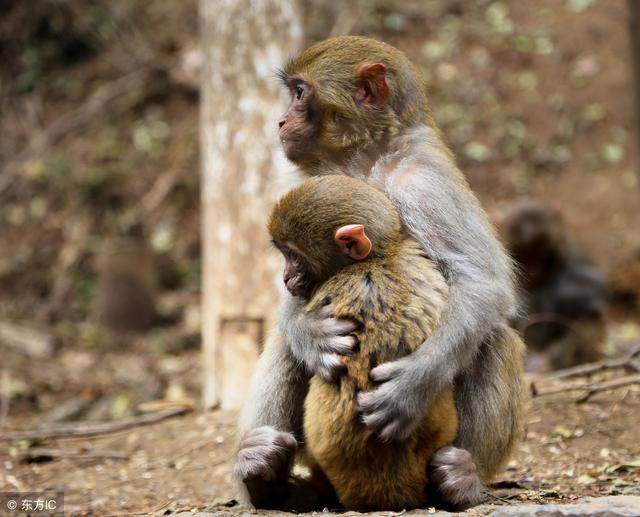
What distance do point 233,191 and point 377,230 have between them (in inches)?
158

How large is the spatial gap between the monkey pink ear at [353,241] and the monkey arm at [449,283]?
429 mm

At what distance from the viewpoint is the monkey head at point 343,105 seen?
15.7 ft

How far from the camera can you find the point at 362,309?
3916 millimetres

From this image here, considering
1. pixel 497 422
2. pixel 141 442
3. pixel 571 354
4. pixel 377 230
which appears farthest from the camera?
pixel 571 354

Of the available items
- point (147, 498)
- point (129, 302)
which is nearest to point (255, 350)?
point (147, 498)

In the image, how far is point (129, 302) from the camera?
12.7 meters

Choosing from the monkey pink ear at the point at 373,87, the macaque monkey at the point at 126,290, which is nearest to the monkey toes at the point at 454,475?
the monkey pink ear at the point at 373,87

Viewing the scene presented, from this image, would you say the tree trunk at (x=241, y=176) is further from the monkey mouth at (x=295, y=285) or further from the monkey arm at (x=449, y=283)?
the monkey mouth at (x=295, y=285)

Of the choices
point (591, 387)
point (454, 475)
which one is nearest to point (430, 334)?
point (454, 475)

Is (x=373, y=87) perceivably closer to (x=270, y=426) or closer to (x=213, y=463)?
(x=270, y=426)

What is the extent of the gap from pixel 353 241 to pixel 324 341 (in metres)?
0.47

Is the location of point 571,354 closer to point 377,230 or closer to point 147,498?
point 147,498

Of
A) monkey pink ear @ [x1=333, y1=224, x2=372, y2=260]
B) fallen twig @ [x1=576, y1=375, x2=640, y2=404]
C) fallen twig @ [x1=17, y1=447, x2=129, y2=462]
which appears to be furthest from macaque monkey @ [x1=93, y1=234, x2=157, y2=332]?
monkey pink ear @ [x1=333, y1=224, x2=372, y2=260]

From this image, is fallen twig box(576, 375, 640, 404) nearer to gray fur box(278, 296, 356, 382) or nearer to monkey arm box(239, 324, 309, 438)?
monkey arm box(239, 324, 309, 438)
